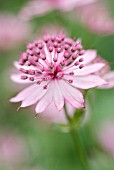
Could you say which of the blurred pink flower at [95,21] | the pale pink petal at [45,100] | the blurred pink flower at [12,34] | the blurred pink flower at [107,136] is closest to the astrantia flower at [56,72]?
the pale pink petal at [45,100]

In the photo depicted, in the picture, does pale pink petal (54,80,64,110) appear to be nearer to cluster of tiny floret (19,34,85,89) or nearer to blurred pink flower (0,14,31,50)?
cluster of tiny floret (19,34,85,89)

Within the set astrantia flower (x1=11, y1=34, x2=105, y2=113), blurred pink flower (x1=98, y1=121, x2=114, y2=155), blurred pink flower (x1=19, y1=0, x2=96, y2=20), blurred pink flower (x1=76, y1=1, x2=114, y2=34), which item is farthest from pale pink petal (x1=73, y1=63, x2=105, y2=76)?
blurred pink flower (x1=19, y1=0, x2=96, y2=20)

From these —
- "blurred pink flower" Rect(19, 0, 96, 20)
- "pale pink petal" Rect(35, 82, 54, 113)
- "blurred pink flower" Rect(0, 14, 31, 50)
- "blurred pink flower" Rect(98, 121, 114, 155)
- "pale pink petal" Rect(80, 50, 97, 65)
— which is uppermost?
"blurred pink flower" Rect(19, 0, 96, 20)

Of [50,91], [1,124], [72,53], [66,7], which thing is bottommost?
[1,124]

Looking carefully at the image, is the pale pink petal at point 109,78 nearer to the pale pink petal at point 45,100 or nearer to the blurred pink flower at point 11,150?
the pale pink petal at point 45,100

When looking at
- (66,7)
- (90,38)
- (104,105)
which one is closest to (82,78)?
(90,38)

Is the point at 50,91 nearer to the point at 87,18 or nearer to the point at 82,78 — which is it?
the point at 82,78
